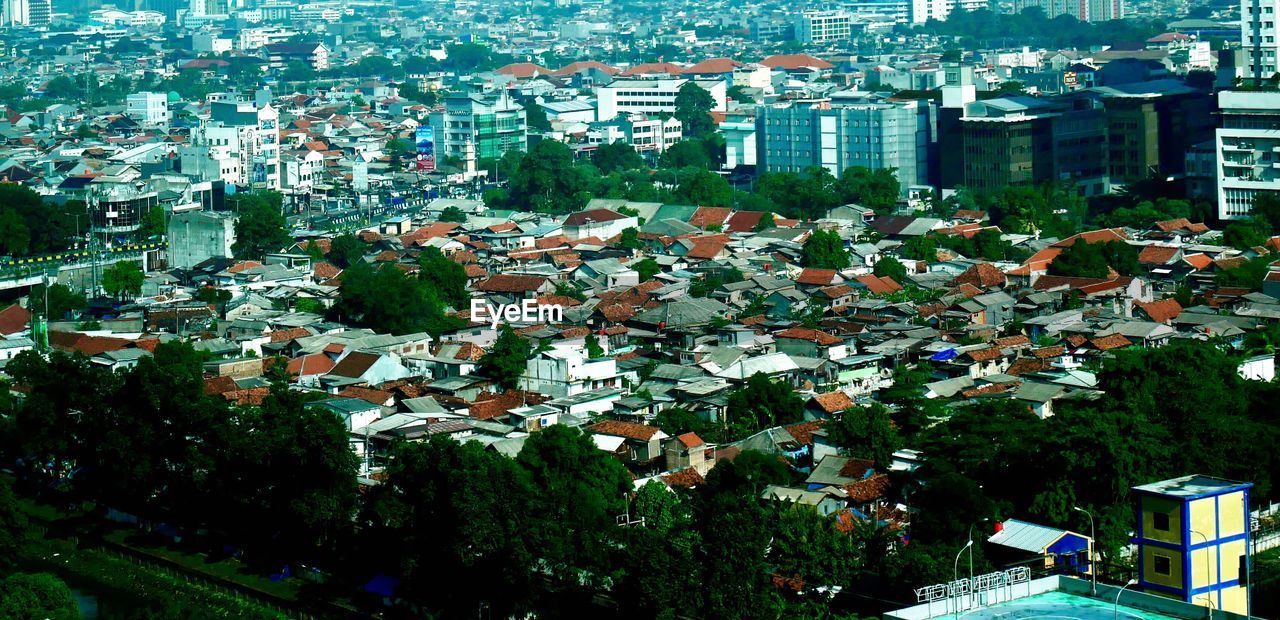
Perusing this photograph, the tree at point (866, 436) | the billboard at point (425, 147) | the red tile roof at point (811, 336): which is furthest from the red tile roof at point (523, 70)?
the tree at point (866, 436)

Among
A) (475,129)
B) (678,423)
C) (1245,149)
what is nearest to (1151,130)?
(1245,149)

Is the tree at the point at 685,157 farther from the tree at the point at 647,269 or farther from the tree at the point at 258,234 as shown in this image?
the tree at the point at 647,269

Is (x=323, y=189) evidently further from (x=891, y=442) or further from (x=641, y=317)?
(x=891, y=442)

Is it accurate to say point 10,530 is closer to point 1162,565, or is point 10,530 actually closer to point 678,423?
point 678,423

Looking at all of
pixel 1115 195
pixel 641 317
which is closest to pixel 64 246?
pixel 641 317

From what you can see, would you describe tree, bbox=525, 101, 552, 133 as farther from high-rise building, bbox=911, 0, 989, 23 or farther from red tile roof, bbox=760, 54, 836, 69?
high-rise building, bbox=911, 0, 989, 23

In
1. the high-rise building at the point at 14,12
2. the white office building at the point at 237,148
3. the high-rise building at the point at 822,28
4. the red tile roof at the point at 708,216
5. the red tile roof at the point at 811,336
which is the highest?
the high-rise building at the point at 14,12
